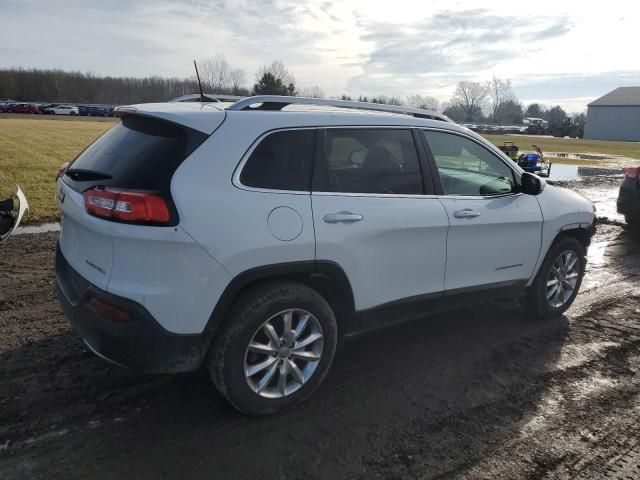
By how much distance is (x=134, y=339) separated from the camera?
2.82 meters

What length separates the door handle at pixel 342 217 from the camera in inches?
127

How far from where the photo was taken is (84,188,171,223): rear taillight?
2750 mm

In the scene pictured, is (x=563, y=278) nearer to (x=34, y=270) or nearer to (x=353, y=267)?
(x=353, y=267)

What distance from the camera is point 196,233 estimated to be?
279 centimetres

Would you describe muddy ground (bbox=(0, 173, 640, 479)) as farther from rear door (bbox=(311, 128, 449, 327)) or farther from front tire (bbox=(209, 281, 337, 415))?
rear door (bbox=(311, 128, 449, 327))

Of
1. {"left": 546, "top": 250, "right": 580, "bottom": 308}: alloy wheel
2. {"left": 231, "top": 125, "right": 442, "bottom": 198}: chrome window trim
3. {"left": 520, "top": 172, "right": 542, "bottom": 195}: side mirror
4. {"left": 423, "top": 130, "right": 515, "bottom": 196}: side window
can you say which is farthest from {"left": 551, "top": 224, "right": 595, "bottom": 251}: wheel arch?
{"left": 231, "top": 125, "right": 442, "bottom": 198}: chrome window trim

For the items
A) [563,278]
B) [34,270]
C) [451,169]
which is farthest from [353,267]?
[34,270]

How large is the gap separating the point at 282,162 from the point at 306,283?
78 centimetres

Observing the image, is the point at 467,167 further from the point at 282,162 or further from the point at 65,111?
the point at 65,111

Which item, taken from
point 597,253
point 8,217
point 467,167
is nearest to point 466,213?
point 467,167

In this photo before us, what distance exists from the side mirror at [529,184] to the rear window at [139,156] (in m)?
2.80

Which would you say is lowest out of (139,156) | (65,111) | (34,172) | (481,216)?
(34,172)

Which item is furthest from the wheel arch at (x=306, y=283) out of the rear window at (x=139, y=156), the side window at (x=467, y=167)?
the side window at (x=467, y=167)

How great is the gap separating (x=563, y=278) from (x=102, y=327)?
13.6 feet
